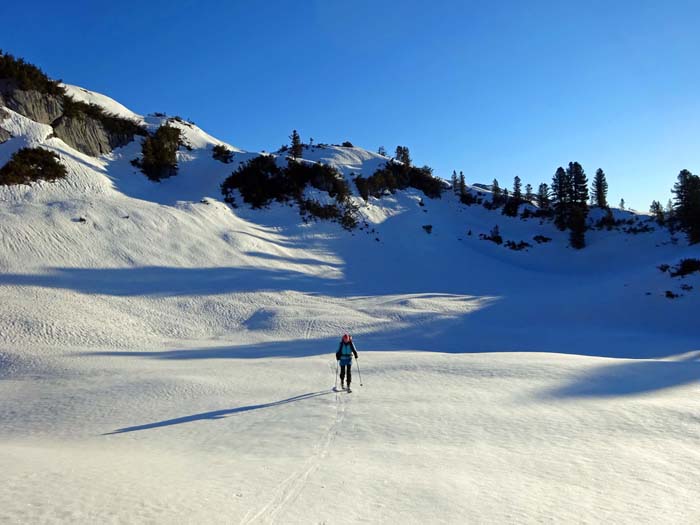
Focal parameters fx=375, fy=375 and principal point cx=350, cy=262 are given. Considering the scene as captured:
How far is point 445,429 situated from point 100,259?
28885 millimetres

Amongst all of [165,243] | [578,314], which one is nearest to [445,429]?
[578,314]

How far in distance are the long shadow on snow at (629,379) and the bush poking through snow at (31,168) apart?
40.2 metres

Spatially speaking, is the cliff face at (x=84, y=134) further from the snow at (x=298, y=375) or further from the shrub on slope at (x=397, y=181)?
the shrub on slope at (x=397, y=181)

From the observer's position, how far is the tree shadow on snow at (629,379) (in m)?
12.3

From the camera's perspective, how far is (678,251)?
43250mm

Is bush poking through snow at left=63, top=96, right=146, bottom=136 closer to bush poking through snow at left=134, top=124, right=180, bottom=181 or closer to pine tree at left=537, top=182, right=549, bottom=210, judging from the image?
bush poking through snow at left=134, top=124, right=180, bottom=181

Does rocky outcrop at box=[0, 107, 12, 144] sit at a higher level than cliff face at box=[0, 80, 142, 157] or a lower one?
lower

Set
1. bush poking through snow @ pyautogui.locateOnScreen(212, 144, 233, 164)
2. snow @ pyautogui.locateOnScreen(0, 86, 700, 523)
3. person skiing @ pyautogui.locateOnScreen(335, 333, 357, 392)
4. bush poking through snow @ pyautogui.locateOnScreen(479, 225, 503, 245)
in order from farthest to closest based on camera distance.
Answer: bush poking through snow @ pyautogui.locateOnScreen(479, 225, 503, 245) < bush poking through snow @ pyautogui.locateOnScreen(212, 144, 233, 164) < person skiing @ pyautogui.locateOnScreen(335, 333, 357, 392) < snow @ pyautogui.locateOnScreen(0, 86, 700, 523)

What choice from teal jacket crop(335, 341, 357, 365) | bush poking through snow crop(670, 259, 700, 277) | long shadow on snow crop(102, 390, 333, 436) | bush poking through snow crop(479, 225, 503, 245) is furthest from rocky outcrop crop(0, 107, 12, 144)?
bush poking through snow crop(670, 259, 700, 277)

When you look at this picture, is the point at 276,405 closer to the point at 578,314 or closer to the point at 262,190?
the point at 578,314

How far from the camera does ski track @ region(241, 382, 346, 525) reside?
17.5ft

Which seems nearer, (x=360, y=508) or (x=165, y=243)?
(x=360, y=508)

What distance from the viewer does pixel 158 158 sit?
44281mm

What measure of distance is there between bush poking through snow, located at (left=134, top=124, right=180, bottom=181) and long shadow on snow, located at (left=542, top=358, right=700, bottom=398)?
45.6 meters
